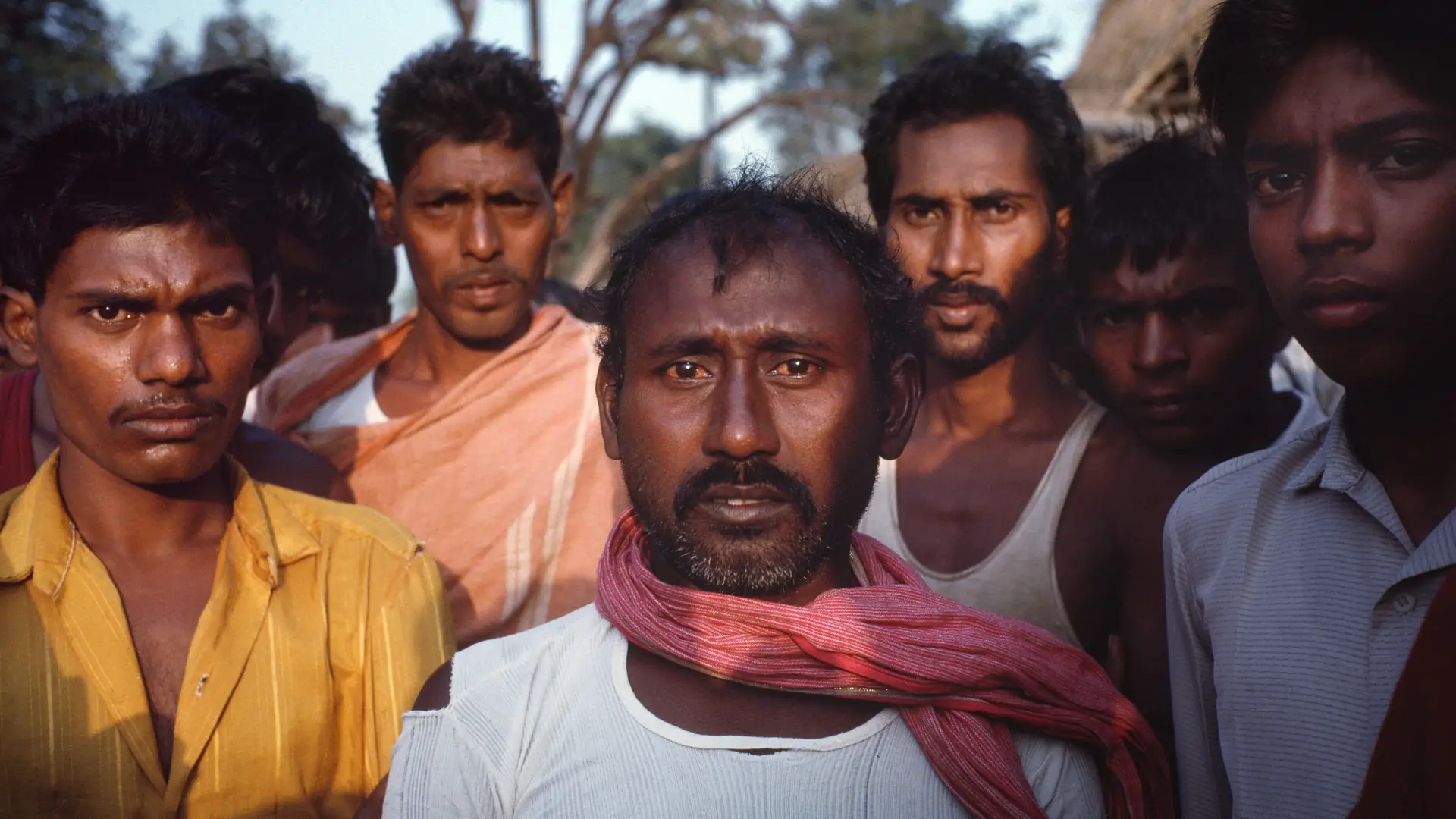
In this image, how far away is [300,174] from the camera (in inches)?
150

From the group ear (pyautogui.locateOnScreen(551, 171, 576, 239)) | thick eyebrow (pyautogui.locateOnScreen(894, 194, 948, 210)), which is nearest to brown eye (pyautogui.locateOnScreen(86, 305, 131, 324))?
ear (pyautogui.locateOnScreen(551, 171, 576, 239))

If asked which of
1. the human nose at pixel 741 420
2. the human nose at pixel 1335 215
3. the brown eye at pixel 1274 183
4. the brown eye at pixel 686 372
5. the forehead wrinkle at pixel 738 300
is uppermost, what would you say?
the brown eye at pixel 1274 183

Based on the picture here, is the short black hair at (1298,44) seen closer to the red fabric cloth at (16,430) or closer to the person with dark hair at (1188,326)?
the person with dark hair at (1188,326)

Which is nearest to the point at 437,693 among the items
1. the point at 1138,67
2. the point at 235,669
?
the point at 235,669

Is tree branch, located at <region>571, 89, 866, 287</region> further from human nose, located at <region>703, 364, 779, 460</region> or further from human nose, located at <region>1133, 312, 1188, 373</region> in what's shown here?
human nose, located at <region>703, 364, 779, 460</region>

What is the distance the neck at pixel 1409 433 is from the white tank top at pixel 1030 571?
1.04 m

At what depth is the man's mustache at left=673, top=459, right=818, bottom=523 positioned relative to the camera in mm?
2143

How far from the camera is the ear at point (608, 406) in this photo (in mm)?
2475

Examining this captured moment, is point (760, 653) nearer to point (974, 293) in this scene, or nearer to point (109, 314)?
point (109, 314)

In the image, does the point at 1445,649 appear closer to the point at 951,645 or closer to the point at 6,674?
the point at 951,645

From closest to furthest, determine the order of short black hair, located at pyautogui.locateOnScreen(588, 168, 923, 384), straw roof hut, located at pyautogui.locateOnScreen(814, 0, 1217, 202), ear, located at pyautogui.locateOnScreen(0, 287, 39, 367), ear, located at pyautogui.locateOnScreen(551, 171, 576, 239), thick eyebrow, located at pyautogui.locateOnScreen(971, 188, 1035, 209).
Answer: short black hair, located at pyautogui.locateOnScreen(588, 168, 923, 384)
ear, located at pyautogui.locateOnScreen(0, 287, 39, 367)
thick eyebrow, located at pyautogui.locateOnScreen(971, 188, 1035, 209)
ear, located at pyautogui.locateOnScreen(551, 171, 576, 239)
straw roof hut, located at pyautogui.locateOnScreen(814, 0, 1217, 202)

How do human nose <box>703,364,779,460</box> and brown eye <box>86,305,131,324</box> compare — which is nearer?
human nose <box>703,364,779,460</box>

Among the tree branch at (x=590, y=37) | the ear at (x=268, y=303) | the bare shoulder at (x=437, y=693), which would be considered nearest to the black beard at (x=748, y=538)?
the bare shoulder at (x=437, y=693)

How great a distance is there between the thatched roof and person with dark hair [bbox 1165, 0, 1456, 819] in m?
2.89
